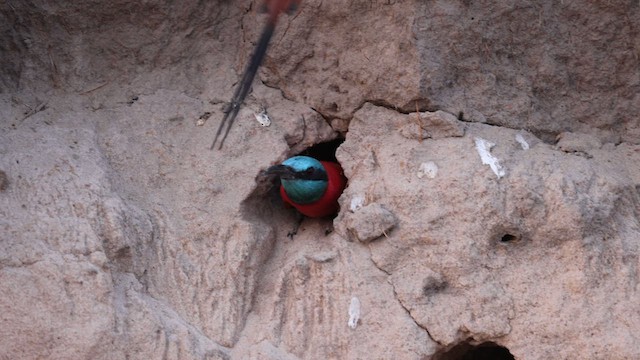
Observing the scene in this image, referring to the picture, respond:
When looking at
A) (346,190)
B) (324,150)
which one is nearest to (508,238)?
(346,190)

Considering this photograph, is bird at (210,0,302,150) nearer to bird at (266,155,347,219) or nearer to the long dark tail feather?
the long dark tail feather

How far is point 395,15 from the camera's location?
11.3ft

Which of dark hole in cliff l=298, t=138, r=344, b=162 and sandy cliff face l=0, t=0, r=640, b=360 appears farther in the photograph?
dark hole in cliff l=298, t=138, r=344, b=162

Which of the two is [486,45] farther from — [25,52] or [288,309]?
[25,52]

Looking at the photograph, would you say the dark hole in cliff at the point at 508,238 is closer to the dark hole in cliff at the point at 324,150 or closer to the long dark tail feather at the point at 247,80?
the dark hole in cliff at the point at 324,150

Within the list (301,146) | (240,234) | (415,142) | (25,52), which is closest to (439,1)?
(415,142)

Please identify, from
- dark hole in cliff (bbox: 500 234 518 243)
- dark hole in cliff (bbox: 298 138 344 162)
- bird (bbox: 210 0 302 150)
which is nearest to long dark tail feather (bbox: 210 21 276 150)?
bird (bbox: 210 0 302 150)

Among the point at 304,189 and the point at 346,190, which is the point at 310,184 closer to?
the point at 304,189

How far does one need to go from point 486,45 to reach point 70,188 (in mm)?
1626

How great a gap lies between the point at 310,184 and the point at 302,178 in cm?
6

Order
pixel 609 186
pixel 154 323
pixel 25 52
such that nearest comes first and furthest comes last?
pixel 154 323
pixel 609 186
pixel 25 52

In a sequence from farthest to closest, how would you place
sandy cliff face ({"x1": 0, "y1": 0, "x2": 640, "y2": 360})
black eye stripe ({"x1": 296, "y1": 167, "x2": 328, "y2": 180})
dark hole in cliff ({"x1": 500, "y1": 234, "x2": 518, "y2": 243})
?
black eye stripe ({"x1": 296, "y1": 167, "x2": 328, "y2": 180}), dark hole in cliff ({"x1": 500, "y1": 234, "x2": 518, "y2": 243}), sandy cliff face ({"x1": 0, "y1": 0, "x2": 640, "y2": 360})

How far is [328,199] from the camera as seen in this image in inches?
153

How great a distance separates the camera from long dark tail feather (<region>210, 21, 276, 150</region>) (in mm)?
3580
